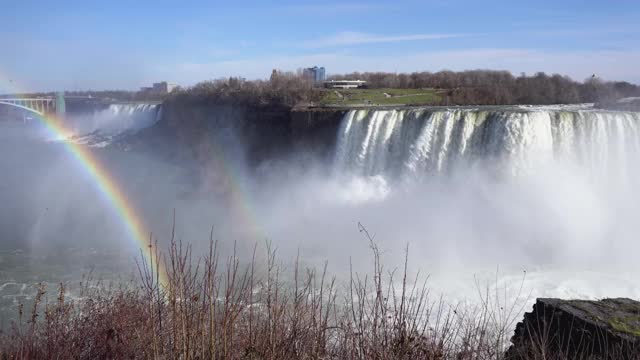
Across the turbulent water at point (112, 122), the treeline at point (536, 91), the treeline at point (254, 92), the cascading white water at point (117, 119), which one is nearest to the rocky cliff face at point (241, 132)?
the treeline at point (254, 92)

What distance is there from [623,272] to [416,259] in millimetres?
5493

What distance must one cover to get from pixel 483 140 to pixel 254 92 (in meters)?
22.9

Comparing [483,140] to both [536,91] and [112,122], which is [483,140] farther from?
[112,122]

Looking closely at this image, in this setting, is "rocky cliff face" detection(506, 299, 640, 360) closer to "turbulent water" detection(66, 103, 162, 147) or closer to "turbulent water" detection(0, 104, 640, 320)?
"turbulent water" detection(0, 104, 640, 320)

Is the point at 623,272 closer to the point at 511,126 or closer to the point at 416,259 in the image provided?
the point at 416,259

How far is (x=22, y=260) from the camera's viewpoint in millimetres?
16297

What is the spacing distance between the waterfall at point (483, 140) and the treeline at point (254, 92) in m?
10.7

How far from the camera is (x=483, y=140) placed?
925 inches

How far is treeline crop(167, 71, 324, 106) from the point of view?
39.6 metres

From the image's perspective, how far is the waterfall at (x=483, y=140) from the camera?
66.2ft

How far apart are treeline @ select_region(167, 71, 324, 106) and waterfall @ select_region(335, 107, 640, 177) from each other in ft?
35.2

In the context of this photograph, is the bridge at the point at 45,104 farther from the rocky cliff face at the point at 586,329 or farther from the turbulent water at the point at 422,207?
the rocky cliff face at the point at 586,329

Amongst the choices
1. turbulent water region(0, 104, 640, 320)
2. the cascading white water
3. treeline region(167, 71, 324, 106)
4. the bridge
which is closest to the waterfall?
turbulent water region(0, 104, 640, 320)

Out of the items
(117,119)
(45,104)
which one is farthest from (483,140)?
(45,104)
